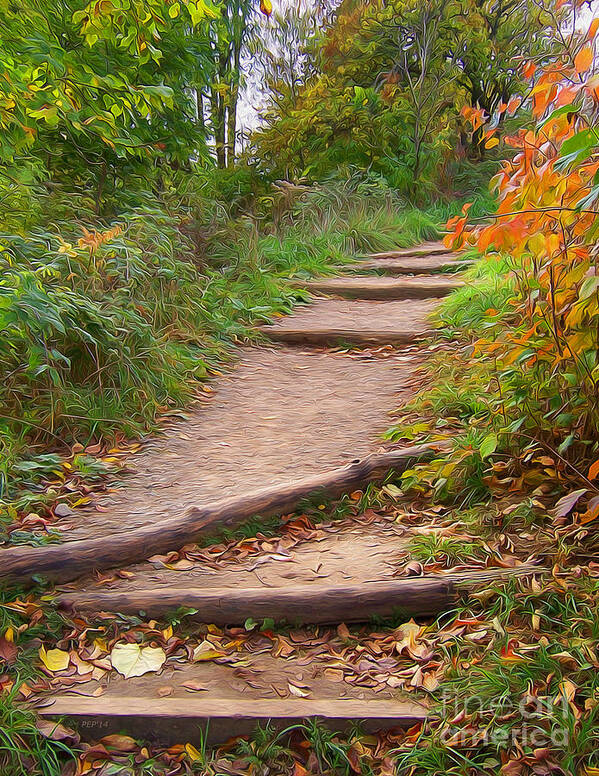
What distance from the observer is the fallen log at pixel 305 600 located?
7.98 feet

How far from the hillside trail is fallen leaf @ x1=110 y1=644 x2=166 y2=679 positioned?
2 centimetres

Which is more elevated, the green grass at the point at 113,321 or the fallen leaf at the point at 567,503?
the green grass at the point at 113,321

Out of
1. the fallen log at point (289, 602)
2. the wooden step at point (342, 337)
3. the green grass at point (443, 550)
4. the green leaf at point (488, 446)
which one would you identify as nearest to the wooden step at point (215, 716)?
the fallen log at point (289, 602)

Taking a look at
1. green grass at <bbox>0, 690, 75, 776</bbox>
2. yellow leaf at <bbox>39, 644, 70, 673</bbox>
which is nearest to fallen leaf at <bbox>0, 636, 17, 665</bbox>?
yellow leaf at <bbox>39, 644, 70, 673</bbox>

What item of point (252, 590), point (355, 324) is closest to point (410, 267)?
point (355, 324)

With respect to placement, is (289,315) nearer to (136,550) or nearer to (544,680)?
(136,550)

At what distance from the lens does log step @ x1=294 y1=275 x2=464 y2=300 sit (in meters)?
7.08

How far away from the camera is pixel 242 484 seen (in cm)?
338

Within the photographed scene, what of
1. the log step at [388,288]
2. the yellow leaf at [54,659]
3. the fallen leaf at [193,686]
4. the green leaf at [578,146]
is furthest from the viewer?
the log step at [388,288]

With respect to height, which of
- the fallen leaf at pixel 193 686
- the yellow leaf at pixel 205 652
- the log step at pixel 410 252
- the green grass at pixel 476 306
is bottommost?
the fallen leaf at pixel 193 686

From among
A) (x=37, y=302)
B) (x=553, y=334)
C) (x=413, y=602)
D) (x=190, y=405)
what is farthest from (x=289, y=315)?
(x=413, y=602)

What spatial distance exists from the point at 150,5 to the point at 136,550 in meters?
2.22

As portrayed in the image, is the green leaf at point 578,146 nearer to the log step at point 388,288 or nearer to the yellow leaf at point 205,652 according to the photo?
the yellow leaf at point 205,652

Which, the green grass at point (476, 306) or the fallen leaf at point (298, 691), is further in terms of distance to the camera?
the green grass at point (476, 306)
